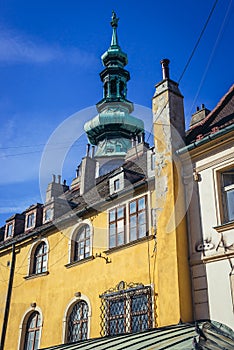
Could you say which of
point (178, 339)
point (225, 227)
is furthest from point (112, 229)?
point (178, 339)

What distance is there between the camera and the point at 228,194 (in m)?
12.9

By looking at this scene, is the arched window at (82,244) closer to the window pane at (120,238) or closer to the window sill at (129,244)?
the window sill at (129,244)

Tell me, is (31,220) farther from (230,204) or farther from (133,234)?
(230,204)

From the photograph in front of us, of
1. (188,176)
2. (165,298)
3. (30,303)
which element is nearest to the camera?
(165,298)

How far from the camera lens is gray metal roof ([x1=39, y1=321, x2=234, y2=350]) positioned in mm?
9938

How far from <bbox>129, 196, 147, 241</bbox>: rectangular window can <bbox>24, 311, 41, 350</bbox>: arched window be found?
616cm

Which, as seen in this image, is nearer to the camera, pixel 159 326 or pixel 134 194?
pixel 159 326

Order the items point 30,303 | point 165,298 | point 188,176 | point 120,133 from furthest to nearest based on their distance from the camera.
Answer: point 120,133
point 30,303
point 188,176
point 165,298

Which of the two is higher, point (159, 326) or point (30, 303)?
point (30, 303)

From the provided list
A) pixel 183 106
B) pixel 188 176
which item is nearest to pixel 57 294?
pixel 188 176

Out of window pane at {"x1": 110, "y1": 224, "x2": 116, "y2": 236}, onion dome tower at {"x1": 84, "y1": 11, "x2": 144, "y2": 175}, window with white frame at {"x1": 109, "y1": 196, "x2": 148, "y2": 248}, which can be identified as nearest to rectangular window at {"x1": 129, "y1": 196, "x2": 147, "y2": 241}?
window with white frame at {"x1": 109, "y1": 196, "x2": 148, "y2": 248}

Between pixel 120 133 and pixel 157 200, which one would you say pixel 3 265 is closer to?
pixel 157 200

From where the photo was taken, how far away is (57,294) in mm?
18031

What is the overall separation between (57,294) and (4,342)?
413 centimetres
